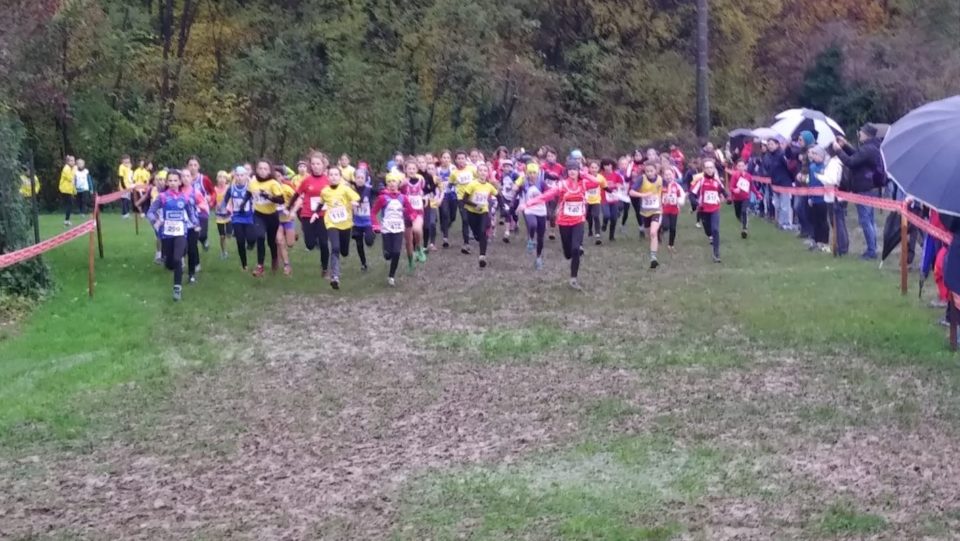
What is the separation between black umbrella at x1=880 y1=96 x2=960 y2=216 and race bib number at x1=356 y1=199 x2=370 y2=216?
11.2m

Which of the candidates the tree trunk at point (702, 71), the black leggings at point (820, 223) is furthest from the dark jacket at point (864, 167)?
the tree trunk at point (702, 71)

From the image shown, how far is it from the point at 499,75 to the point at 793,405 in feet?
122

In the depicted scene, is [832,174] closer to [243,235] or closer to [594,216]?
[594,216]

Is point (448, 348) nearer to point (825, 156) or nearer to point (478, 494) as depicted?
point (478, 494)

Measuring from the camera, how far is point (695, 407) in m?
10.3

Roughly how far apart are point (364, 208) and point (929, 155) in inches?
478

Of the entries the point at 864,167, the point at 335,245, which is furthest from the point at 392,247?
the point at 864,167

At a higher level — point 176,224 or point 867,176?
point 867,176

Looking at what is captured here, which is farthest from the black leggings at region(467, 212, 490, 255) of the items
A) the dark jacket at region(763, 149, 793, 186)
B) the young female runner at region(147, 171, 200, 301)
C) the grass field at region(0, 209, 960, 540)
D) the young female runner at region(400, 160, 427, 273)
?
the dark jacket at region(763, 149, 793, 186)

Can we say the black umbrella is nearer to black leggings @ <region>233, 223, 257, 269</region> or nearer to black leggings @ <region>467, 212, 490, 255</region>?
black leggings @ <region>467, 212, 490, 255</region>

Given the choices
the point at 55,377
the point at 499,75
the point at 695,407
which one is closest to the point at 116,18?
the point at 499,75

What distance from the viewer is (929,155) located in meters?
9.98

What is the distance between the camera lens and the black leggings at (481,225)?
69.4 feet

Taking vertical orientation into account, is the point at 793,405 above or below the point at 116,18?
below
